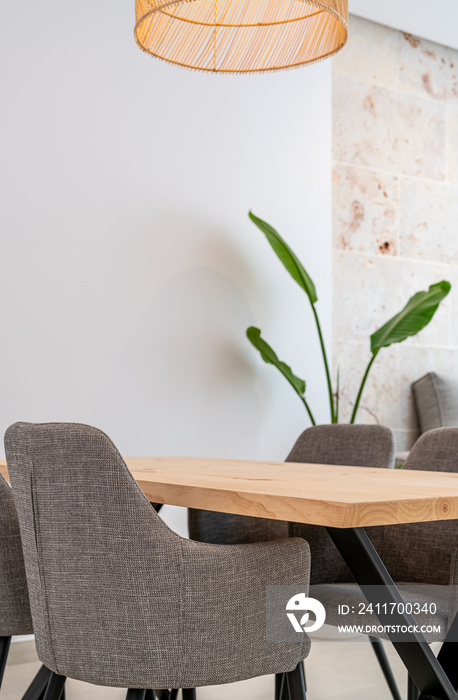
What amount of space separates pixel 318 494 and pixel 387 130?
11.8 ft

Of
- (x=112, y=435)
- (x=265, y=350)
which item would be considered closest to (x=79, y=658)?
(x=112, y=435)

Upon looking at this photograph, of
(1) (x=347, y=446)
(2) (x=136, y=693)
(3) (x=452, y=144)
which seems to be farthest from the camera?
(3) (x=452, y=144)

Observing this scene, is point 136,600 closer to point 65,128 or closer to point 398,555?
point 398,555

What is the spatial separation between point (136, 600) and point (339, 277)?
323cm

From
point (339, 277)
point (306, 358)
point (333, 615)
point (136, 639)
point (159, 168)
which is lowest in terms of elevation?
point (333, 615)

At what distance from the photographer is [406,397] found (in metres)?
4.54

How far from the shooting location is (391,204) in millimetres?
4535

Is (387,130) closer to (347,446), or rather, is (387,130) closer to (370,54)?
(370,54)

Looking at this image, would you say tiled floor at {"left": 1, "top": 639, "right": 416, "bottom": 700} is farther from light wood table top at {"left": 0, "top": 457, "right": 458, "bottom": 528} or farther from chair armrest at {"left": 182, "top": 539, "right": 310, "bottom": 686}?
chair armrest at {"left": 182, "top": 539, "right": 310, "bottom": 686}

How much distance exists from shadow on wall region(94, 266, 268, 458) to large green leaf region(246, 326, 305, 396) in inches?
6.4

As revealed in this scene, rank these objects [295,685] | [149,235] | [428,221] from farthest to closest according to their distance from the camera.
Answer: [428,221]
[149,235]
[295,685]

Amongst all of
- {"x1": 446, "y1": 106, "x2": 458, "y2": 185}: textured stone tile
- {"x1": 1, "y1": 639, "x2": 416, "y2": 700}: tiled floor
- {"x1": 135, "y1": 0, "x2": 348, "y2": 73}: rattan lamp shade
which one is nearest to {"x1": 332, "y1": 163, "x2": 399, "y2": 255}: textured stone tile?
{"x1": 446, "y1": 106, "x2": 458, "y2": 185}: textured stone tile

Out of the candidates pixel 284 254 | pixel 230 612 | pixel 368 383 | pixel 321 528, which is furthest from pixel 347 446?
pixel 368 383

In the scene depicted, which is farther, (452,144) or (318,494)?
(452,144)
